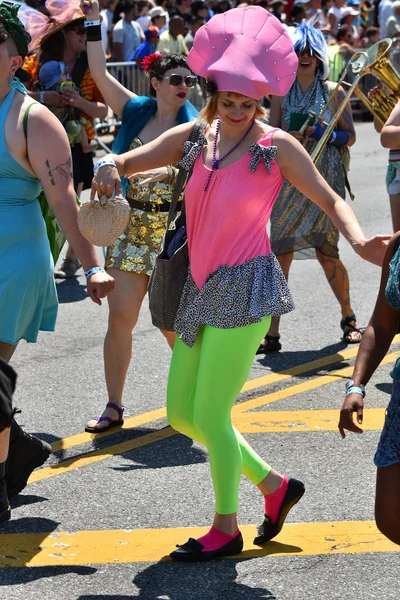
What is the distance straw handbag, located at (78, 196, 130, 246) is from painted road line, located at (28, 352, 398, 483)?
1446 mm

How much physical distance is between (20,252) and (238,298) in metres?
0.97

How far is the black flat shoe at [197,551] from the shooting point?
4184 mm

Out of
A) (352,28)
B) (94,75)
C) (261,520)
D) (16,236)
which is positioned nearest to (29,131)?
(16,236)

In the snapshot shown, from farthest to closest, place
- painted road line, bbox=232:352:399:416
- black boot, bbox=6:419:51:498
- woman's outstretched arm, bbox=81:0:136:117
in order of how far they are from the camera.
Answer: painted road line, bbox=232:352:399:416 < woman's outstretched arm, bbox=81:0:136:117 < black boot, bbox=6:419:51:498

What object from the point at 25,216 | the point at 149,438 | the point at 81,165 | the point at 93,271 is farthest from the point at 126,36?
the point at 93,271

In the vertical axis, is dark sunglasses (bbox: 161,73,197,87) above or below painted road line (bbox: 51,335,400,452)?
above

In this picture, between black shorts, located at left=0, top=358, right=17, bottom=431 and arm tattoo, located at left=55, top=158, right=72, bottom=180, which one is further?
arm tattoo, located at left=55, top=158, right=72, bottom=180

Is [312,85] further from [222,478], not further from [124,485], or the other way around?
[222,478]

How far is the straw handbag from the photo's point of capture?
4074 mm

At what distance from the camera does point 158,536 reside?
4438 millimetres

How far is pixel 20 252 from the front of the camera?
14.8 ft

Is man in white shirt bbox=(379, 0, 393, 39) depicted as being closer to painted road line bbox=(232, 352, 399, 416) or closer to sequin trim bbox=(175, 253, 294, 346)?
painted road line bbox=(232, 352, 399, 416)

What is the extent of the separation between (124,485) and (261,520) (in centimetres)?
70

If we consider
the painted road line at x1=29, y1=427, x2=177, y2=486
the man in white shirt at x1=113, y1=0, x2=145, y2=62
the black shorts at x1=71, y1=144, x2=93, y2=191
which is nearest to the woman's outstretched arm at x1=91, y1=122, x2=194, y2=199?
the painted road line at x1=29, y1=427, x2=177, y2=486
